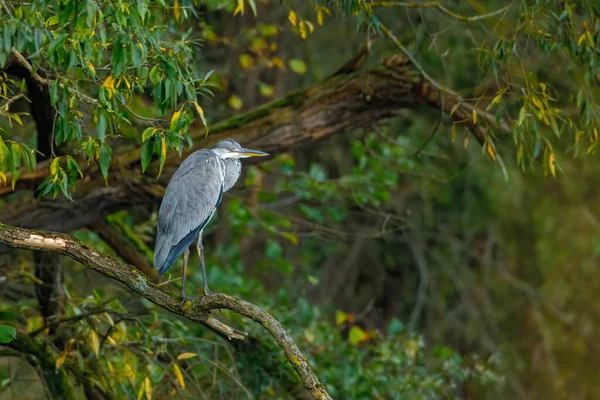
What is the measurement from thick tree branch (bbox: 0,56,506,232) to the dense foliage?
33 mm

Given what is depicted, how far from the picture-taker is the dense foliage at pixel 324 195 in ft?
10.9

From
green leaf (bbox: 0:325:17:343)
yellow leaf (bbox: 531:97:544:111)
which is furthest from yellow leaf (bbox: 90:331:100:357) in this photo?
yellow leaf (bbox: 531:97:544:111)

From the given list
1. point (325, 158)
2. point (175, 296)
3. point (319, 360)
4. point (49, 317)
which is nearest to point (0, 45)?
point (175, 296)

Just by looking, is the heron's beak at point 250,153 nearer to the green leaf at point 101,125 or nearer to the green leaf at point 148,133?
the green leaf at point 148,133

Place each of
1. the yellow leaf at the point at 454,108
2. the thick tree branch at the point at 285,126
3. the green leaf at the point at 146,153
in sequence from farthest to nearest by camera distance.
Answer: the thick tree branch at the point at 285,126 → the yellow leaf at the point at 454,108 → the green leaf at the point at 146,153

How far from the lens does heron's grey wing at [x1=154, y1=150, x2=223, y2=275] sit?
4.10m

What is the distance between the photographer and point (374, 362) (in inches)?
232

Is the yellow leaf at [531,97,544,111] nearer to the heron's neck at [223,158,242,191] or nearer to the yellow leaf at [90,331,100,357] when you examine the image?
the heron's neck at [223,158,242,191]

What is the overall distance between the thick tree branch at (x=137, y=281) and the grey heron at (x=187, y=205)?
594 mm

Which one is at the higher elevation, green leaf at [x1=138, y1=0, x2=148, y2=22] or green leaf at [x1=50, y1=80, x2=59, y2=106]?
green leaf at [x1=138, y1=0, x2=148, y2=22]

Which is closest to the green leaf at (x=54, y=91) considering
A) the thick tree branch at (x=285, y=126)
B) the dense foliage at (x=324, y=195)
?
the dense foliage at (x=324, y=195)

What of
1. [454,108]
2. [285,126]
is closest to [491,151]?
[454,108]

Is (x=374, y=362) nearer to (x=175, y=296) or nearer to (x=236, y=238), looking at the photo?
(x=236, y=238)

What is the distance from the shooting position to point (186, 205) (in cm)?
420
